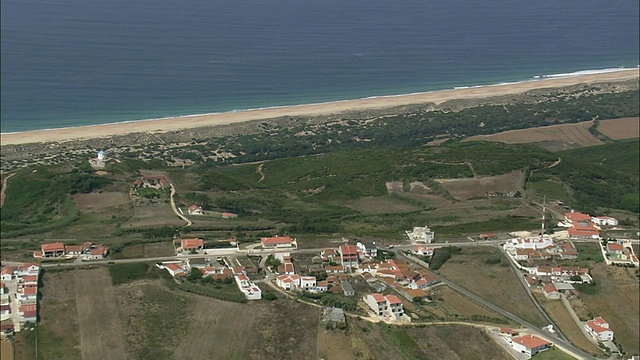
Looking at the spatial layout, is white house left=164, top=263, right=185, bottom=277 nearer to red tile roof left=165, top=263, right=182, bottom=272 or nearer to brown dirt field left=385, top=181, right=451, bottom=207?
red tile roof left=165, top=263, right=182, bottom=272

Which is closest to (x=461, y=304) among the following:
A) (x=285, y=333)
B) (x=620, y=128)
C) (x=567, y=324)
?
(x=567, y=324)

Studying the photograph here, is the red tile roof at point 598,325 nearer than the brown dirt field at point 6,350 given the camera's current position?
No

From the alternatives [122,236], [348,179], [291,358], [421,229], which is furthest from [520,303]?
[348,179]

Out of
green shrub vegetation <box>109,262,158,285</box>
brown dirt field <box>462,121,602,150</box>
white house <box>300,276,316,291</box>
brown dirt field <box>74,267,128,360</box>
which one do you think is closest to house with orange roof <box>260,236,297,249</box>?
white house <box>300,276,316,291</box>

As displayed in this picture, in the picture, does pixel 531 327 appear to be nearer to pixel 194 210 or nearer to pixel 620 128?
pixel 194 210

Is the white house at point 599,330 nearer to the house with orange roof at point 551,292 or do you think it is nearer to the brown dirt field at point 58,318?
the house with orange roof at point 551,292

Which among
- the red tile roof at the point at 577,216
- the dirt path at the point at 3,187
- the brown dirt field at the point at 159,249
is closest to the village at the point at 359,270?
the red tile roof at the point at 577,216

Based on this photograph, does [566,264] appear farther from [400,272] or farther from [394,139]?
[394,139]
